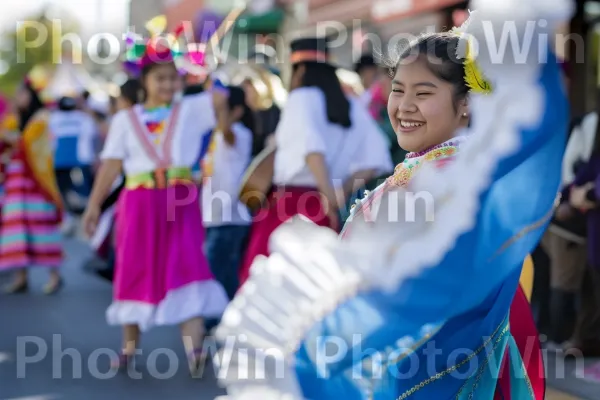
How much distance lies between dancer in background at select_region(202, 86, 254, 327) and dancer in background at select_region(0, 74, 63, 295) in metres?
2.70

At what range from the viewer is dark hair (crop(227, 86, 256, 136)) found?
233 inches

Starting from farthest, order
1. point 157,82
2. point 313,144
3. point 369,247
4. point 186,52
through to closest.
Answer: point 186,52, point 157,82, point 313,144, point 369,247

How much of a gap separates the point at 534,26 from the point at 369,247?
337 mm

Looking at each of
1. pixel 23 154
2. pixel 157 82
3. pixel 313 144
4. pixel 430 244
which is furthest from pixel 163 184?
pixel 430 244

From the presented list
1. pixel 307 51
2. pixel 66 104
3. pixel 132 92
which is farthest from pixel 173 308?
pixel 66 104

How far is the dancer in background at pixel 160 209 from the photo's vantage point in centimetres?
520

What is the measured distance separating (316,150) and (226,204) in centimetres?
141

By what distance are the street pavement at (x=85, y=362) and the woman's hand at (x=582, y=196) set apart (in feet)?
2.89

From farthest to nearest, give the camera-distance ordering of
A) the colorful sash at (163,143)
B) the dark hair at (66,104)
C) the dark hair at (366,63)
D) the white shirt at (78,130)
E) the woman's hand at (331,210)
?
the dark hair at (66,104), the white shirt at (78,130), the dark hair at (366,63), the colorful sash at (163,143), the woman's hand at (331,210)

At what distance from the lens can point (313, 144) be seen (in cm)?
482

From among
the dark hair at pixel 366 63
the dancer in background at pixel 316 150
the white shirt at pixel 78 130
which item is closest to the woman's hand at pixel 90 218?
the dancer in background at pixel 316 150

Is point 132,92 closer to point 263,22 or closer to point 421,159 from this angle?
A: point 421,159

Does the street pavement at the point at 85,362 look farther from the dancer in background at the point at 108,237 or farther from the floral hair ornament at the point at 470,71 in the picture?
the floral hair ornament at the point at 470,71

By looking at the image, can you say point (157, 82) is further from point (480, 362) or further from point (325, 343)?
point (325, 343)
